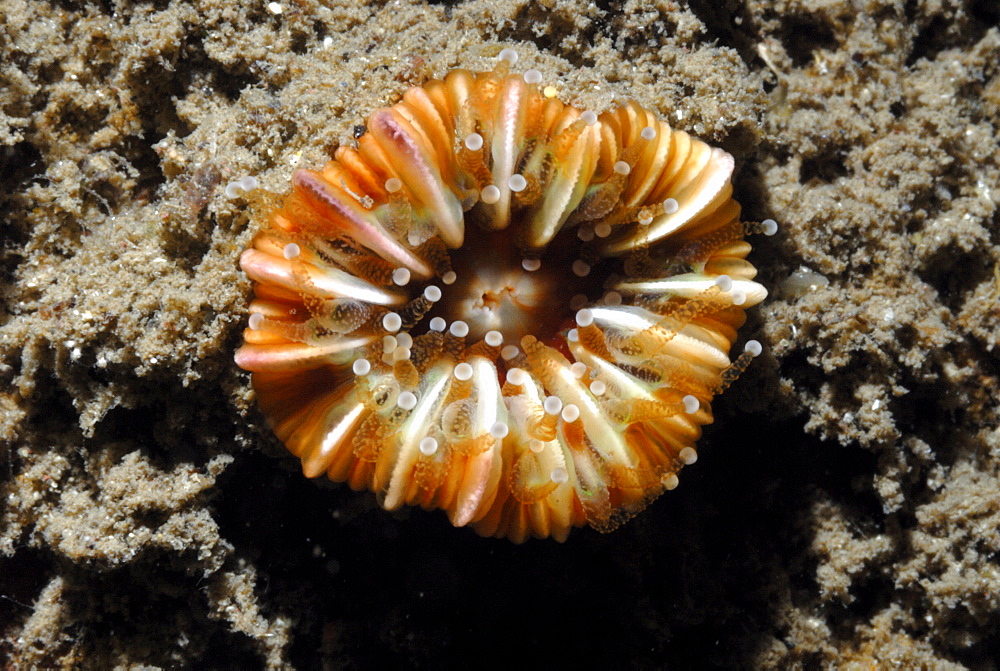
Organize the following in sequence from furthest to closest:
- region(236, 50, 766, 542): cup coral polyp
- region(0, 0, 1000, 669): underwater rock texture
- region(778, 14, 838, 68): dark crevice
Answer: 1. region(778, 14, 838, 68): dark crevice
2. region(0, 0, 1000, 669): underwater rock texture
3. region(236, 50, 766, 542): cup coral polyp

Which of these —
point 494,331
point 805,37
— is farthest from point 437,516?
point 805,37

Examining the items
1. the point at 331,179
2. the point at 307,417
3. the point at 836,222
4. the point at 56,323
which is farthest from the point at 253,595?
the point at 836,222

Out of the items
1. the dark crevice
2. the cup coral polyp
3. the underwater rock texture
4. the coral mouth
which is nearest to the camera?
the cup coral polyp

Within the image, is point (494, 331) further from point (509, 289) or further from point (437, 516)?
point (437, 516)

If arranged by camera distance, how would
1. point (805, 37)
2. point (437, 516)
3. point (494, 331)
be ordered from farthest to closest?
1. point (805, 37)
2. point (437, 516)
3. point (494, 331)

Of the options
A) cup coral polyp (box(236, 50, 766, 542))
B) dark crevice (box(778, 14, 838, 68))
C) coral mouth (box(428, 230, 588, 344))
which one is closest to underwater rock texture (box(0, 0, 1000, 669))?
dark crevice (box(778, 14, 838, 68))

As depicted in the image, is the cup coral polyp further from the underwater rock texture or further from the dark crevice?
the dark crevice
